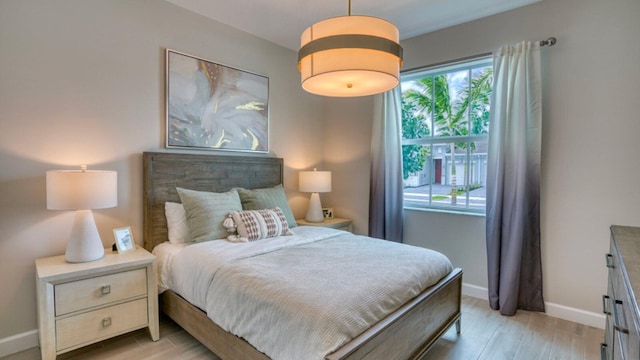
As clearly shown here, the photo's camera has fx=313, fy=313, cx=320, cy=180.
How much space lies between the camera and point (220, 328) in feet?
5.89

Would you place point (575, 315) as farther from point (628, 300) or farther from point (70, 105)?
point (70, 105)

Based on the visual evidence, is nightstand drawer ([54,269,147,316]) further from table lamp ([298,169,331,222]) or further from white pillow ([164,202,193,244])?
table lamp ([298,169,331,222])

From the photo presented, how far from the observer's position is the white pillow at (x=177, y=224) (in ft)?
8.35

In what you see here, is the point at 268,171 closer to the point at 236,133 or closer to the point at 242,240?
the point at 236,133

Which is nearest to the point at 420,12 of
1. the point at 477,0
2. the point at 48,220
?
the point at 477,0

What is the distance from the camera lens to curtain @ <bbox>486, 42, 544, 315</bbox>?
2.59 meters

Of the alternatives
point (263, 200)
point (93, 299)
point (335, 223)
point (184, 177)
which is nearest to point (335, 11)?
point (263, 200)

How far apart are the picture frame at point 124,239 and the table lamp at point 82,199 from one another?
0.16 meters

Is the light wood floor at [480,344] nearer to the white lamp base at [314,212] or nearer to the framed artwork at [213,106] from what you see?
the framed artwork at [213,106]

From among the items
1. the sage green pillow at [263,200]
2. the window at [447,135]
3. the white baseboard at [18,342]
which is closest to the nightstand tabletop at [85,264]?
the white baseboard at [18,342]

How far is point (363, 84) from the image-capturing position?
6.59ft

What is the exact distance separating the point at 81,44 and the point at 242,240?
1.85m

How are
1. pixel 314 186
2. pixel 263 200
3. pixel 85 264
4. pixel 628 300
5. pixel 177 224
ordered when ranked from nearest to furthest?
pixel 628 300 < pixel 85 264 < pixel 177 224 < pixel 263 200 < pixel 314 186

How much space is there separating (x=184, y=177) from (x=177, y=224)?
0.45 metres
